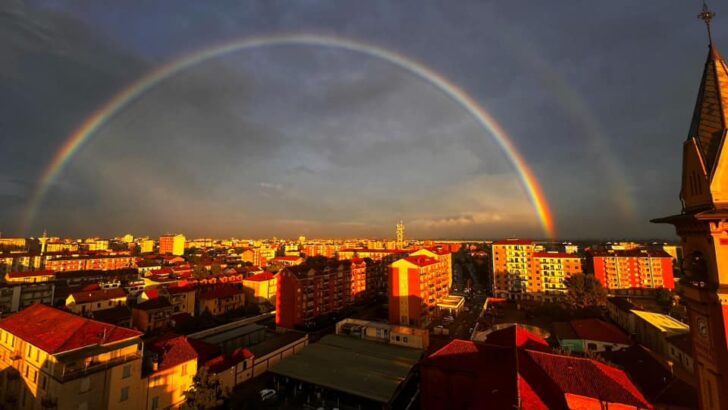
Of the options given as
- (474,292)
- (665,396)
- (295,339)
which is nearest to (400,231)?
(474,292)

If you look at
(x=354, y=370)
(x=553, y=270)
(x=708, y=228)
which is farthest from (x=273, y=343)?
(x=553, y=270)

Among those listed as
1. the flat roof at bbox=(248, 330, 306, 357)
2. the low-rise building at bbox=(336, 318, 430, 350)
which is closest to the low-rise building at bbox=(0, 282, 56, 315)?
the flat roof at bbox=(248, 330, 306, 357)

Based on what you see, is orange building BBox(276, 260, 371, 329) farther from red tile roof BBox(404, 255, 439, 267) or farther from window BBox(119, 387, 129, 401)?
window BBox(119, 387, 129, 401)

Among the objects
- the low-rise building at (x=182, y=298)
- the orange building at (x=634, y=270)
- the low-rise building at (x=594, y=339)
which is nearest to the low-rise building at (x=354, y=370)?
the low-rise building at (x=594, y=339)

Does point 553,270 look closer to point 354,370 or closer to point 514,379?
point 354,370

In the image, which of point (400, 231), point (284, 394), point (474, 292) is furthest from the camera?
point (400, 231)

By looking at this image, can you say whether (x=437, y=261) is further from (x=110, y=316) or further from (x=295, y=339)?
(x=110, y=316)
